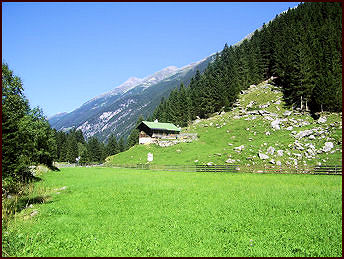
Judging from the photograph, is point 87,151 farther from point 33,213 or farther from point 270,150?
point 33,213

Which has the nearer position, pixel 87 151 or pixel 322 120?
pixel 322 120

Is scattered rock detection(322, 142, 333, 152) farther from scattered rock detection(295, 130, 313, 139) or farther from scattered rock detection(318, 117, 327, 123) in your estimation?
scattered rock detection(318, 117, 327, 123)

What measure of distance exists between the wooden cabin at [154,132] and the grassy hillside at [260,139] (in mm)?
9418

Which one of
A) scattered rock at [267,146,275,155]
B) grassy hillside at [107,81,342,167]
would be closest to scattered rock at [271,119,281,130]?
grassy hillside at [107,81,342,167]

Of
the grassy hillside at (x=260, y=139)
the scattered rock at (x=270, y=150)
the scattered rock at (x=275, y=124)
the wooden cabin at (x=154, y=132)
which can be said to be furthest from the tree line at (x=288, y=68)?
the scattered rock at (x=270, y=150)

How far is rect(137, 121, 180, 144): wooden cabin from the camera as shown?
81681 mm

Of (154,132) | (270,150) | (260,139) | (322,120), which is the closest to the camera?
(270,150)

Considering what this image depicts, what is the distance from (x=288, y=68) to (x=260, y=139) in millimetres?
36181

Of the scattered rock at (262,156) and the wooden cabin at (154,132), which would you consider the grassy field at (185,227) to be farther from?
the wooden cabin at (154,132)

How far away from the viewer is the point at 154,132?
8225 cm

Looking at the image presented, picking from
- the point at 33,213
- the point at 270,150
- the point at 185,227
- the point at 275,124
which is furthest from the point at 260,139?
the point at 33,213

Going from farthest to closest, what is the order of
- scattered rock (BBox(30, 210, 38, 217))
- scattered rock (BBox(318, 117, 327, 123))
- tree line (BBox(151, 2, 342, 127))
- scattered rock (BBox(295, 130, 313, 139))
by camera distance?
tree line (BBox(151, 2, 342, 127)) → scattered rock (BBox(318, 117, 327, 123)) → scattered rock (BBox(295, 130, 313, 139)) → scattered rock (BBox(30, 210, 38, 217))

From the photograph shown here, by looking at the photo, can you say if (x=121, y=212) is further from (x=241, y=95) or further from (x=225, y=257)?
(x=241, y=95)

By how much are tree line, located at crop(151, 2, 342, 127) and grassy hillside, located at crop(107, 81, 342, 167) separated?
4658 millimetres
